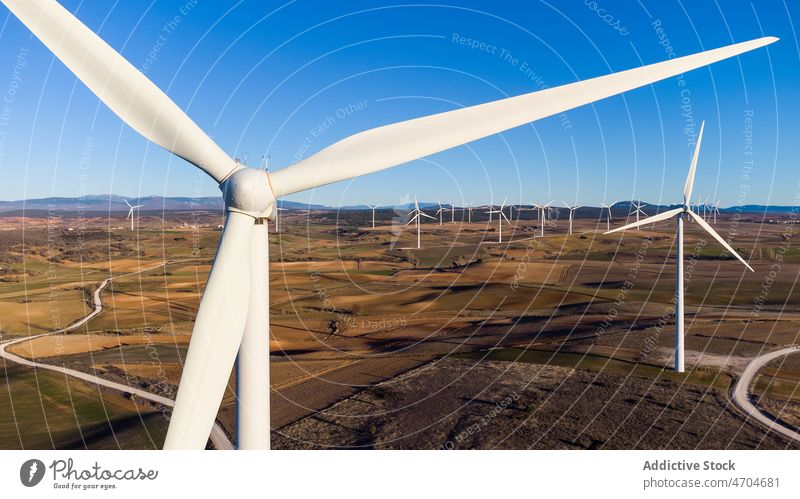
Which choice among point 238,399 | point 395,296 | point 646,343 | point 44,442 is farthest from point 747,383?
point 395,296

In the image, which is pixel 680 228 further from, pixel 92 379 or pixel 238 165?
pixel 92 379

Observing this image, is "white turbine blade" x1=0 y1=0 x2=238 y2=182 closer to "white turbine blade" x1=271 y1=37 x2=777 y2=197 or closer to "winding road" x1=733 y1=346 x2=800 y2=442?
"white turbine blade" x1=271 y1=37 x2=777 y2=197

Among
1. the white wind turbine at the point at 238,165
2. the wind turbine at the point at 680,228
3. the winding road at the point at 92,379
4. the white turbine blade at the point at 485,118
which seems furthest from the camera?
the wind turbine at the point at 680,228

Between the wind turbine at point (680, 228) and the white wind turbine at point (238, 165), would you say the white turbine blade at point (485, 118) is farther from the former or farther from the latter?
the wind turbine at point (680, 228)

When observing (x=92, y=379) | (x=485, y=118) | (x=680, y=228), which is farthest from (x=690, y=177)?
(x=92, y=379)

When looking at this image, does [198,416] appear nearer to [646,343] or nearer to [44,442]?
[44,442]

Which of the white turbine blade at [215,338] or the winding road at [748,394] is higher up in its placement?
the white turbine blade at [215,338]

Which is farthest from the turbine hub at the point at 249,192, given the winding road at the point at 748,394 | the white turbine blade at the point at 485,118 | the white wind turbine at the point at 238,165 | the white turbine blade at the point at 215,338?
the winding road at the point at 748,394
